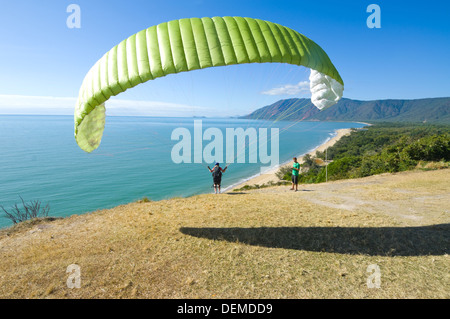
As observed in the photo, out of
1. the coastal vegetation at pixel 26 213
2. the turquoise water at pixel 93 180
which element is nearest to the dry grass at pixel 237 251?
the coastal vegetation at pixel 26 213

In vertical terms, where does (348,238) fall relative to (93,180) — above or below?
above

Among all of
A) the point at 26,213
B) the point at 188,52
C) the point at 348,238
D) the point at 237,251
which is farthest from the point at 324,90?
the point at 26,213

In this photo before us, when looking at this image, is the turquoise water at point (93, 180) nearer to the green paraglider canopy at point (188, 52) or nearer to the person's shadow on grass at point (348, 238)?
the person's shadow on grass at point (348, 238)

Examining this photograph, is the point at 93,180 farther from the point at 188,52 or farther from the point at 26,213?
the point at 188,52

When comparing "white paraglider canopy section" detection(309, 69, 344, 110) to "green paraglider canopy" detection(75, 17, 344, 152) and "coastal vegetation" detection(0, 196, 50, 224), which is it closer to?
"green paraglider canopy" detection(75, 17, 344, 152)

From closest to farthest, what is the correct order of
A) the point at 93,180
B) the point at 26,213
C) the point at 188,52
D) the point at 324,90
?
the point at 188,52
the point at 324,90
the point at 26,213
the point at 93,180

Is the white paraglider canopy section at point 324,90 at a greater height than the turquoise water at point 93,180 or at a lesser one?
greater
